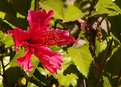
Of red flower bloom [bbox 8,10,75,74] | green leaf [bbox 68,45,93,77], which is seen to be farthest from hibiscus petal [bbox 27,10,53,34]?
green leaf [bbox 68,45,93,77]

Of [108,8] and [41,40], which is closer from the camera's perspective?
[41,40]

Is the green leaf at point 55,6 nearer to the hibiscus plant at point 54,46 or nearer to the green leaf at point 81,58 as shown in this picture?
the hibiscus plant at point 54,46

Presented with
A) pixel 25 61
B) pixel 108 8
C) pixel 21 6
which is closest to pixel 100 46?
pixel 108 8

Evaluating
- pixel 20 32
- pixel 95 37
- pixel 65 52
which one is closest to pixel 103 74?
pixel 95 37

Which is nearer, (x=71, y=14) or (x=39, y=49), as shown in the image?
(x=39, y=49)

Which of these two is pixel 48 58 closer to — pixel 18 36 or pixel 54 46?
pixel 18 36

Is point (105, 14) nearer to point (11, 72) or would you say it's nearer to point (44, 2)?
point (44, 2)

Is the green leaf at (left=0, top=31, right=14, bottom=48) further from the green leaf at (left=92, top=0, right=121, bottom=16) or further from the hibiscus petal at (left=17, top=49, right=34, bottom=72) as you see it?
the green leaf at (left=92, top=0, right=121, bottom=16)
